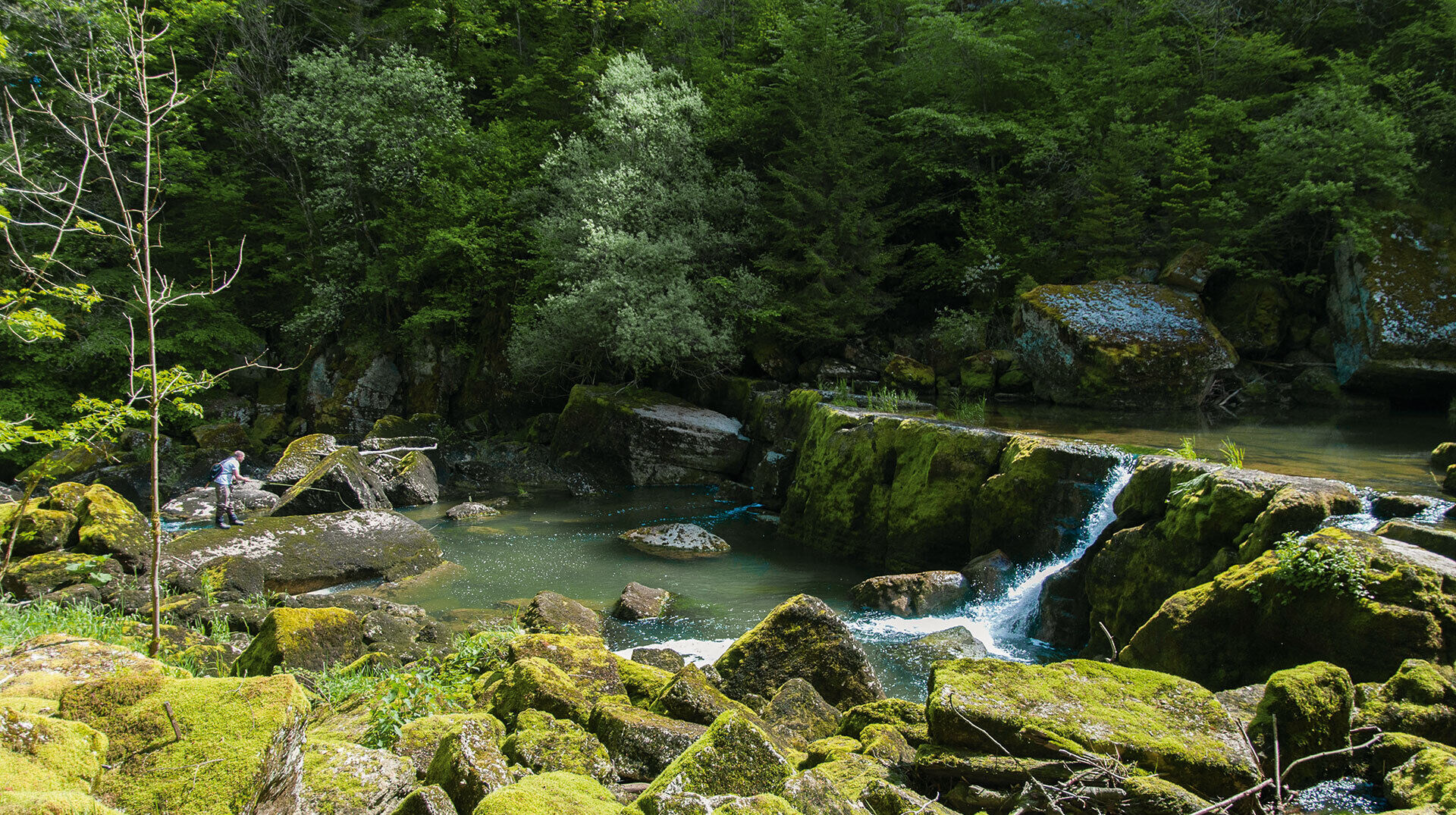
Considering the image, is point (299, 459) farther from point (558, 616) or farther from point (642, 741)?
point (642, 741)

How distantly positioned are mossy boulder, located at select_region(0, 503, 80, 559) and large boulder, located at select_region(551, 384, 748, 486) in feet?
32.1

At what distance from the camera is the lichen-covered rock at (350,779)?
10.4ft

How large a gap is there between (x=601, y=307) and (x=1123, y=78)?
13.0m

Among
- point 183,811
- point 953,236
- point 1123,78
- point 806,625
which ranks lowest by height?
point 806,625

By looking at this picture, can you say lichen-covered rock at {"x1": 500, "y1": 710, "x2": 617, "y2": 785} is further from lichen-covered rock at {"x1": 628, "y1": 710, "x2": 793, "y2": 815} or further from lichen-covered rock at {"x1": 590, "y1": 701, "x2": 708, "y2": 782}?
lichen-covered rock at {"x1": 628, "y1": 710, "x2": 793, "y2": 815}

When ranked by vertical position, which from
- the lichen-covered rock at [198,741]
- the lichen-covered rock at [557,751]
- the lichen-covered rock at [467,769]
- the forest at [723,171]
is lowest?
the lichen-covered rock at [557,751]

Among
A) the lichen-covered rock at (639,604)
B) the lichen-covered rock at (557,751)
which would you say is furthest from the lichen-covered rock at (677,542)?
the lichen-covered rock at (557,751)

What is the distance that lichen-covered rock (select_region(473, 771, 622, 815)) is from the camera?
2.86 metres

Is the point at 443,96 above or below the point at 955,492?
above

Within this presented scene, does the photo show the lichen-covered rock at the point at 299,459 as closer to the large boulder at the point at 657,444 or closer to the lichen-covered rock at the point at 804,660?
the large boulder at the point at 657,444

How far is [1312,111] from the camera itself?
46.7 feet

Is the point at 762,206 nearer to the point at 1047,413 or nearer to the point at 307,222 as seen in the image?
the point at 1047,413

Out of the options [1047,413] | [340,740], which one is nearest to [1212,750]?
[340,740]

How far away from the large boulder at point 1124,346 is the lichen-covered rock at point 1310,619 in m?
8.11
